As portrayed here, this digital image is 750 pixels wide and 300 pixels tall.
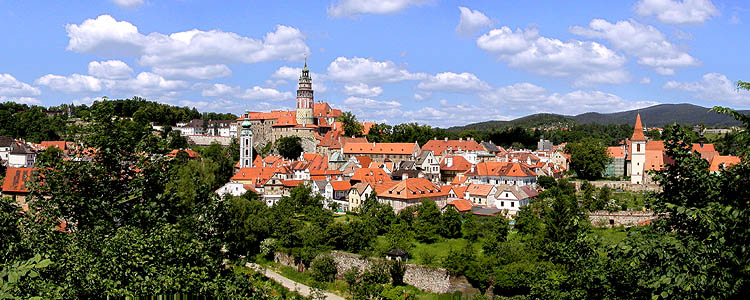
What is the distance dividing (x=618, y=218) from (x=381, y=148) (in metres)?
33.6

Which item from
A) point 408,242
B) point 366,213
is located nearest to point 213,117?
point 366,213

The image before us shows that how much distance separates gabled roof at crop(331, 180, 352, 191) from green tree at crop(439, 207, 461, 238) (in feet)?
44.0

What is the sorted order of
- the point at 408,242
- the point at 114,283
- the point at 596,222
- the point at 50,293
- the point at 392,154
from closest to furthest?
1. the point at 50,293
2. the point at 114,283
3. the point at 408,242
4. the point at 596,222
5. the point at 392,154

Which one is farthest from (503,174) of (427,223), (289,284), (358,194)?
(289,284)

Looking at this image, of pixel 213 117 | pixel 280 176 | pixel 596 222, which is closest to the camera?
pixel 596 222

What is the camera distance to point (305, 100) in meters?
80.1

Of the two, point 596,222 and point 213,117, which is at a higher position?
point 213,117

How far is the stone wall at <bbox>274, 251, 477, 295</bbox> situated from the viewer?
25922 mm

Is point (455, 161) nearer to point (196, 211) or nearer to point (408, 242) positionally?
point (408, 242)

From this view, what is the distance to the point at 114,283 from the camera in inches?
276

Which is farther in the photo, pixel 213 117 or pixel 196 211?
pixel 213 117

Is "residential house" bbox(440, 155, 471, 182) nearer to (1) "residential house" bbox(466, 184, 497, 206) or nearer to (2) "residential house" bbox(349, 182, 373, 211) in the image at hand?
(1) "residential house" bbox(466, 184, 497, 206)

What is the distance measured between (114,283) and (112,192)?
1.93 m

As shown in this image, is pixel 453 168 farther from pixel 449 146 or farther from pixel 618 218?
pixel 618 218
